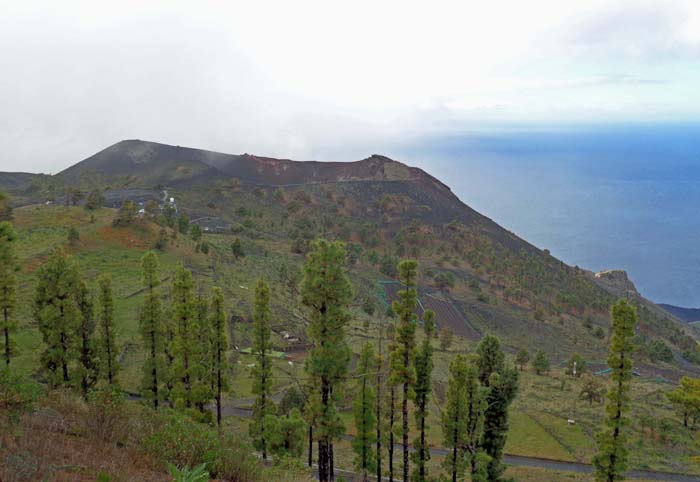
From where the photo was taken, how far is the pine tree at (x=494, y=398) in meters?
24.2

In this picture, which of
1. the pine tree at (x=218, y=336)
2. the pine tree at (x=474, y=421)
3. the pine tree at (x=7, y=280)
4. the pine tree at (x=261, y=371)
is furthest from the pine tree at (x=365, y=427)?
the pine tree at (x=7, y=280)

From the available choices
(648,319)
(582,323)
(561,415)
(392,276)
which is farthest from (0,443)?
(648,319)

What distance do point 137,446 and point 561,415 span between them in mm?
36263

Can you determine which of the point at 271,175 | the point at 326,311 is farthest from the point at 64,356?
the point at 271,175

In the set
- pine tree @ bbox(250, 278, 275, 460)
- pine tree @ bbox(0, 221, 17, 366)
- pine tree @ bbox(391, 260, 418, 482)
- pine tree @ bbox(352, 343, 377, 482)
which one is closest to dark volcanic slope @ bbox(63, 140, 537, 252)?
pine tree @ bbox(0, 221, 17, 366)

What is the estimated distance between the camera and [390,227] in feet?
384

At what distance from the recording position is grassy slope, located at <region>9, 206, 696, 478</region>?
35156mm

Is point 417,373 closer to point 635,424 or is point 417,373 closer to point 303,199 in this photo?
point 635,424

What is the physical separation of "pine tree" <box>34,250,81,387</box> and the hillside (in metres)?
49.0

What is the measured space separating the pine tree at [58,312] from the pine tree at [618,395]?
992 inches

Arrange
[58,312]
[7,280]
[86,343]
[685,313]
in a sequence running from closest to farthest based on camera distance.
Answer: [7,280]
[58,312]
[86,343]
[685,313]

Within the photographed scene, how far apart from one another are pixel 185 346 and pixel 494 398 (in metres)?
15.0

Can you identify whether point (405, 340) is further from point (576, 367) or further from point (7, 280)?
point (576, 367)

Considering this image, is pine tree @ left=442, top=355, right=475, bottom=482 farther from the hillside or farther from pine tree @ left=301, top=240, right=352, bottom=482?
the hillside
